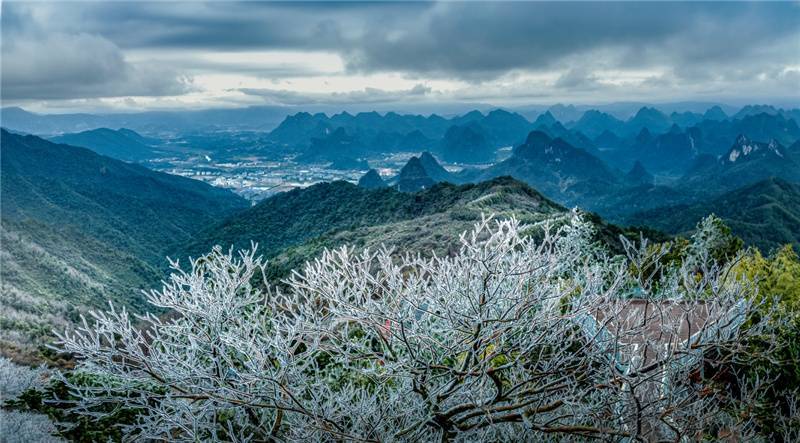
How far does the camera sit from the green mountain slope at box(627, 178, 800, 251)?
231ft

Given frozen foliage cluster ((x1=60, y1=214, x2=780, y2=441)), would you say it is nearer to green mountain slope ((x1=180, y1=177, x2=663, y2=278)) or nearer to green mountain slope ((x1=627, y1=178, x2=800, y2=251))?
green mountain slope ((x1=180, y1=177, x2=663, y2=278))

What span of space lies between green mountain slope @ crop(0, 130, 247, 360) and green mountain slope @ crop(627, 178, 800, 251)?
73.4m

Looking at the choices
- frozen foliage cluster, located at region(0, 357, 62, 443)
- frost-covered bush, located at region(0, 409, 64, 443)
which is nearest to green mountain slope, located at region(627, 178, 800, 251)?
frozen foliage cluster, located at region(0, 357, 62, 443)

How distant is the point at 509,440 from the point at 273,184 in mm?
193239

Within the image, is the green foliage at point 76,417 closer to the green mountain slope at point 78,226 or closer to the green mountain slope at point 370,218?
the green mountain slope at point 78,226

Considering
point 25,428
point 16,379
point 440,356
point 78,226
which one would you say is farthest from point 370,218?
point 440,356

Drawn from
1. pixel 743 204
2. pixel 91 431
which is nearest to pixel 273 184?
pixel 743 204

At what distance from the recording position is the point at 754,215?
82375 mm

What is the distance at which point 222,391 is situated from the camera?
4.77 meters

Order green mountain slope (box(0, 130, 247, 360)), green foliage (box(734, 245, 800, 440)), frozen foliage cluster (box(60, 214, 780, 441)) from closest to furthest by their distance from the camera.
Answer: frozen foliage cluster (box(60, 214, 780, 441))
green foliage (box(734, 245, 800, 440))
green mountain slope (box(0, 130, 247, 360))

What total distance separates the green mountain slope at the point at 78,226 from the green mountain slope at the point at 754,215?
241 ft

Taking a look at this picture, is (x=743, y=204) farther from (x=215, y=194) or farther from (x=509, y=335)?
(x=215, y=194)

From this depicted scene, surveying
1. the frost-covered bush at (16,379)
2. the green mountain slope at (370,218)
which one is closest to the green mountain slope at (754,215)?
the green mountain slope at (370,218)

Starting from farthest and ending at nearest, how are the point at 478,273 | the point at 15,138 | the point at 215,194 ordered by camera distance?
the point at 215,194, the point at 15,138, the point at 478,273
